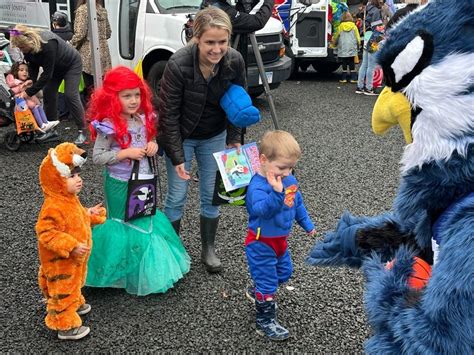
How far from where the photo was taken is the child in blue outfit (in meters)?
2.69

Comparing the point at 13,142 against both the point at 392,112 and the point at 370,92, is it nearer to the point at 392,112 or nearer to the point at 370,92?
the point at 392,112

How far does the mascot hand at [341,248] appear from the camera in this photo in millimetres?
2018

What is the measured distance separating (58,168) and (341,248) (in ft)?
5.00

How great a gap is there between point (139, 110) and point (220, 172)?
62 cm

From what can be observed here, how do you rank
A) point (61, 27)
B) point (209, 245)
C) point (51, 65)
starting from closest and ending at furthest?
point (209, 245), point (51, 65), point (61, 27)

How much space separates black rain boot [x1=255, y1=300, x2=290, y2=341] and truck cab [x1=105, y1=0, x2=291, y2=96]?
4960mm

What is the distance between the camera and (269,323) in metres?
2.99

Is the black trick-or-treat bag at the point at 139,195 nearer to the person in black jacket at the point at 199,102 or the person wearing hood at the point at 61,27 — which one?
the person in black jacket at the point at 199,102

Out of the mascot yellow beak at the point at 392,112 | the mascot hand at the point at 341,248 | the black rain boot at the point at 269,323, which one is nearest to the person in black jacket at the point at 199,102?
the black rain boot at the point at 269,323

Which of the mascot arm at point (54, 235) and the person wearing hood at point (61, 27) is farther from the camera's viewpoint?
the person wearing hood at point (61, 27)

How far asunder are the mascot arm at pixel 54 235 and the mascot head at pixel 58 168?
4.7 inches

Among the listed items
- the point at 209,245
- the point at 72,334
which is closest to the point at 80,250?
the point at 72,334

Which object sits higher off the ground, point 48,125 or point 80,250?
point 80,250

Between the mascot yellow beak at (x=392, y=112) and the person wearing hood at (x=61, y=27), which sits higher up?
the mascot yellow beak at (x=392, y=112)
